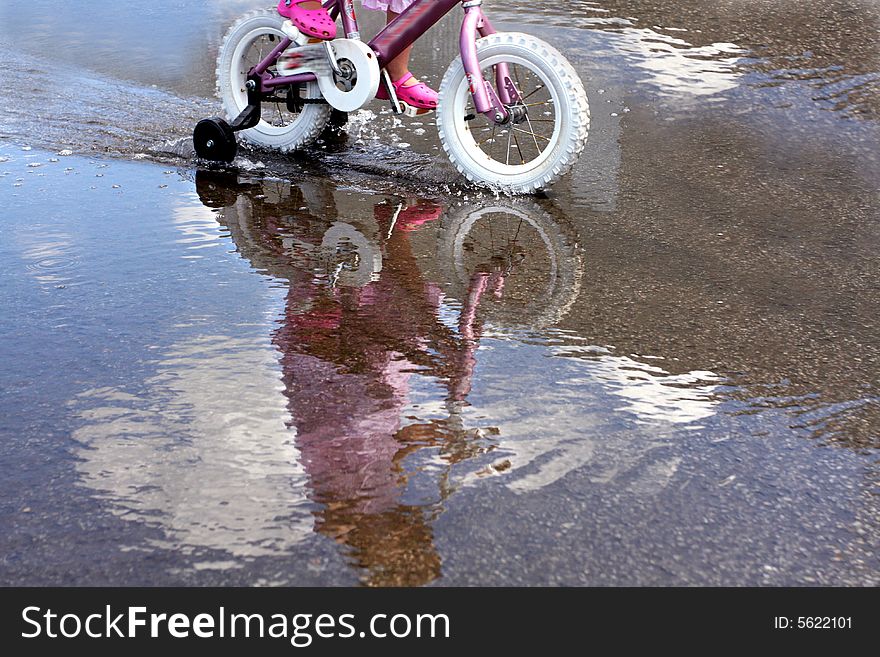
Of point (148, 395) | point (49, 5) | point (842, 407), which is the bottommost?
point (842, 407)

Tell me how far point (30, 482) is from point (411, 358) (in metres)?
1.14

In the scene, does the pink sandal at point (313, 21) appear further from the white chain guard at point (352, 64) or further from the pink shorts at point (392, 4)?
the pink shorts at point (392, 4)

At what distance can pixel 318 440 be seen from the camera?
101 inches

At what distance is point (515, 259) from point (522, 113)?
1.08m

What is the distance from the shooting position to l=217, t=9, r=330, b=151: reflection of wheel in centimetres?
539

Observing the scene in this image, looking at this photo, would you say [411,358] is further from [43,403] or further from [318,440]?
[43,403]

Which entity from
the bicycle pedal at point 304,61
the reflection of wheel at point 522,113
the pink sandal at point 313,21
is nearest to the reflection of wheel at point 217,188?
the bicycle pedal at point 304,61

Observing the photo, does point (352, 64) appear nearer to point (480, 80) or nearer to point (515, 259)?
point (480, 80)

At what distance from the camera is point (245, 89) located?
222 inches

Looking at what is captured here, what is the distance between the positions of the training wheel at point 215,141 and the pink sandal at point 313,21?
0.64 metres

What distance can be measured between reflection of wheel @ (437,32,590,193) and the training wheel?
1.14 meters

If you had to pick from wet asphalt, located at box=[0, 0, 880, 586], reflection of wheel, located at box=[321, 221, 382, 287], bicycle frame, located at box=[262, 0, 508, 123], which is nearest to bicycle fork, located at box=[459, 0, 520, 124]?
bicycle frame, located at box=[262, 0, 508, 123]

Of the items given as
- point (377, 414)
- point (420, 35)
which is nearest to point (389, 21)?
point (420, 35)
